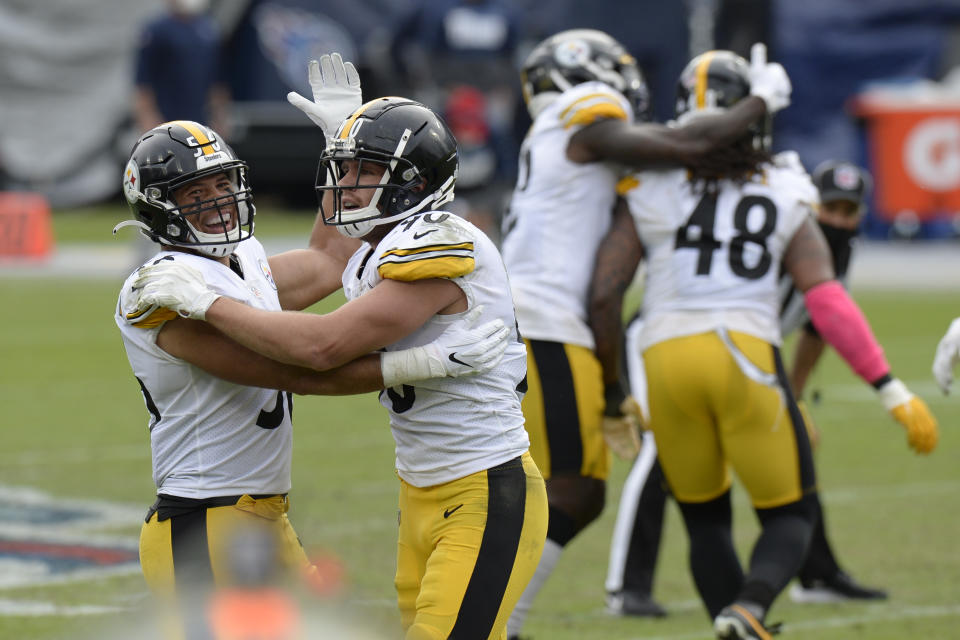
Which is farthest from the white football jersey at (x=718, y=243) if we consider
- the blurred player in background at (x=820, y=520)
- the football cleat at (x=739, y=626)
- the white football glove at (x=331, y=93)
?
the white football glove at (x=331, y=93)

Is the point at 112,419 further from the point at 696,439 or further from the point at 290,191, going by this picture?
the point at 290,191

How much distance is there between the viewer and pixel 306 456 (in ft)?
26.8

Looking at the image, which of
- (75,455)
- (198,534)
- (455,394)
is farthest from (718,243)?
(75,455)

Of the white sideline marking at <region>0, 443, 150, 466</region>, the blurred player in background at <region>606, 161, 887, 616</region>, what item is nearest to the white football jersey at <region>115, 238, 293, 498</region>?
the blurred player in background at <region>606, 161, 887, 616</region>

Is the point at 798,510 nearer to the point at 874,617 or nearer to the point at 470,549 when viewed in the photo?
the point at 874,617

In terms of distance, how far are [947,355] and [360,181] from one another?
80.3 inches

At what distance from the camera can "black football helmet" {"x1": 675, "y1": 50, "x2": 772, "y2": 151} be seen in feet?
15.9

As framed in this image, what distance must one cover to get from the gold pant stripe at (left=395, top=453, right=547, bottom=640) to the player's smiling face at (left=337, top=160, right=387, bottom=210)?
2.27 feet

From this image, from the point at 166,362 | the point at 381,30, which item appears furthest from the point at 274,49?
the point at 166,362

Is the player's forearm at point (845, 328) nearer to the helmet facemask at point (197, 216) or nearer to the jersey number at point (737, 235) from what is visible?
the jersey number at point (737, 235)

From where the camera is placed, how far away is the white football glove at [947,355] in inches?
179

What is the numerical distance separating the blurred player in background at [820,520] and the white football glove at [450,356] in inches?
83.7

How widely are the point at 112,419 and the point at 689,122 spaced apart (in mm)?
5308

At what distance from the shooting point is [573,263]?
484cm
